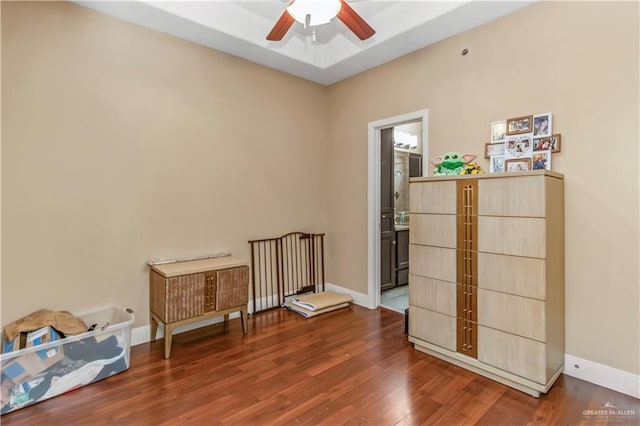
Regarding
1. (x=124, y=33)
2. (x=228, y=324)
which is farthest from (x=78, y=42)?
(x=228, y=324)

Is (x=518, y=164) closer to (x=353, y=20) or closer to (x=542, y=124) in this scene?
(x=542, y=124)

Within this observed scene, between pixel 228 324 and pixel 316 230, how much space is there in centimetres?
163

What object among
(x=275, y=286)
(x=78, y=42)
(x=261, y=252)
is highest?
(x=78, y=42)

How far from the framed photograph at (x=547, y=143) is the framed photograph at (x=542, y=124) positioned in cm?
4

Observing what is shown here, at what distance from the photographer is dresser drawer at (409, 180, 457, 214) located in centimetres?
260

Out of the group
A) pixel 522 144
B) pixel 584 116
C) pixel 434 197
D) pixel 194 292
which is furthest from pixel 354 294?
pixel 584 116

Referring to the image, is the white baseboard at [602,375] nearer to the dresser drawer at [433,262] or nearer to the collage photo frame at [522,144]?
the dresser drawer at [433,262]

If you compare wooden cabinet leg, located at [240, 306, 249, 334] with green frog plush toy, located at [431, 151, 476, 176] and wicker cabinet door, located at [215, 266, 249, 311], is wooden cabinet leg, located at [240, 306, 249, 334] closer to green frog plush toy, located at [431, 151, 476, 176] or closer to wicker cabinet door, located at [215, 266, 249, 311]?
wicker cabinet door, located at [215, 266, 249, 311]

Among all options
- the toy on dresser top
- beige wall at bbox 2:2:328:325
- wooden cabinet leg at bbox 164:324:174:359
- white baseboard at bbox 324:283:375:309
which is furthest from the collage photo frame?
wooden cabinet leg at bbox 164:324:174:359

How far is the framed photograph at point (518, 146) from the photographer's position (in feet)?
8.63

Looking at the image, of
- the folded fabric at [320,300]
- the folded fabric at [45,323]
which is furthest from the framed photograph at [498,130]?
the folded fabric at [45,323]

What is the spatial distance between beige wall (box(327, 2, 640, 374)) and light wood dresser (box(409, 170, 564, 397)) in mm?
153

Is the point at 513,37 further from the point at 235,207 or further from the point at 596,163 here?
the point at 235,207

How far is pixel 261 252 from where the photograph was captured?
3852 millimetres
